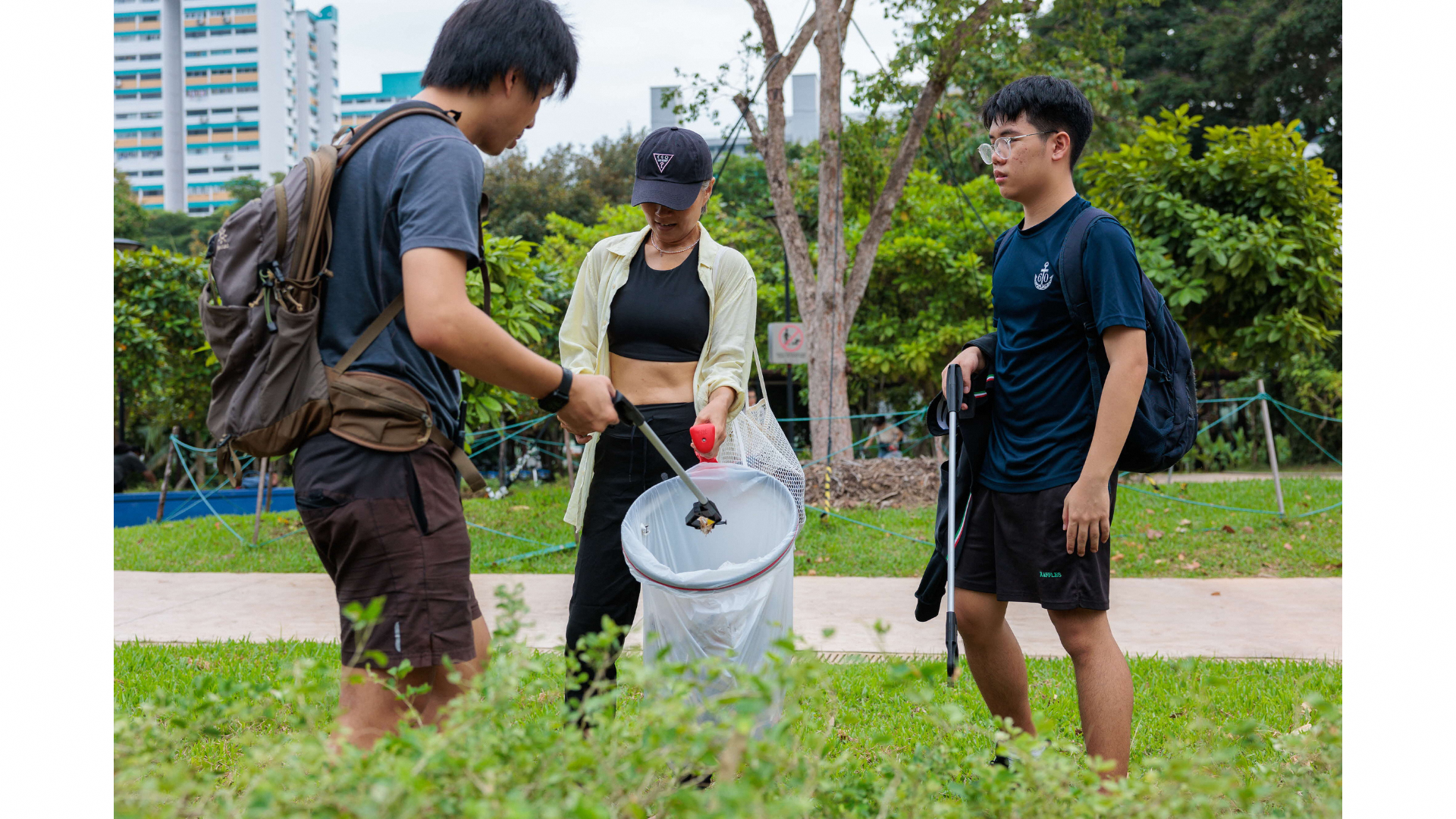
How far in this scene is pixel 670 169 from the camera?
269cm

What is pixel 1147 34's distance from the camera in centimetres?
2183

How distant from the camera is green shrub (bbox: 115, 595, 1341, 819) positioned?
1.26 metres

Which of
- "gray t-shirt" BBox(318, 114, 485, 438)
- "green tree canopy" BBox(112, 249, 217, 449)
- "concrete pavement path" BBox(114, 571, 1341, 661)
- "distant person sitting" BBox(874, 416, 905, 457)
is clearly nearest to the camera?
"gray t-shirt" BBox(318, 114, 485, 438)

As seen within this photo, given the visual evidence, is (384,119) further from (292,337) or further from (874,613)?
(874,613)

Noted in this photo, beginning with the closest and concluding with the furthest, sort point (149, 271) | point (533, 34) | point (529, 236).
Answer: point (533, 34) → point (149, 271) → point (529, 236)

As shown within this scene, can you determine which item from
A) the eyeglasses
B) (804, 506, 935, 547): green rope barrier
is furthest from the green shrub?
(804, 506, 935, 547): green rope barrier

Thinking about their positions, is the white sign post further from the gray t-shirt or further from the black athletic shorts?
the gray t-shirt

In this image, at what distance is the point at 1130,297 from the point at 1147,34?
2272 cm

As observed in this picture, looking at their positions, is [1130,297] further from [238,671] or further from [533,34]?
[238,671]

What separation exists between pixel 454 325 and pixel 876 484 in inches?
326

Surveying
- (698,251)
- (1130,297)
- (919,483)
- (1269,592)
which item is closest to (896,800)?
(1130,297)

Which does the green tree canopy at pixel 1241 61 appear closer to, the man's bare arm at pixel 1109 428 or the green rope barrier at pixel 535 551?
the green rope barrier at pixel 535 551

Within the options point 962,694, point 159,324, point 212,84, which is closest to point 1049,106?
point 962,694

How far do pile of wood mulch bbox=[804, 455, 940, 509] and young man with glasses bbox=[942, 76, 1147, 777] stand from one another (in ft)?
20.9
